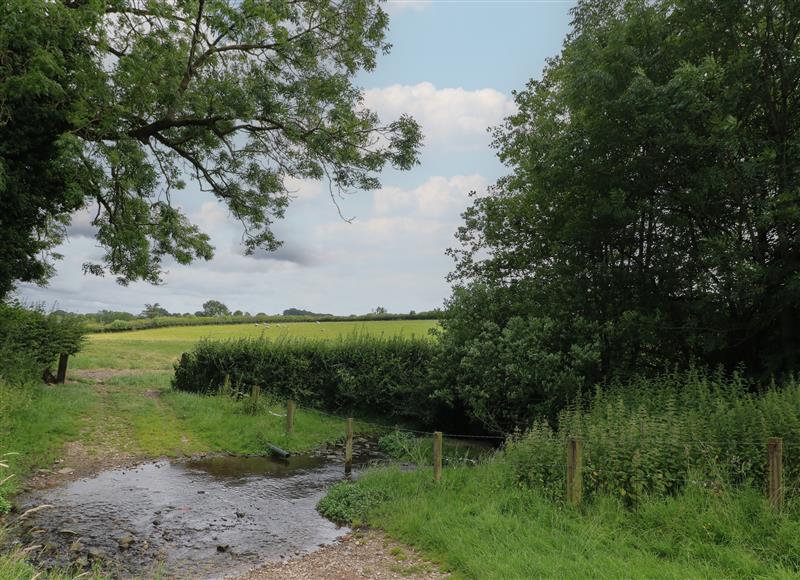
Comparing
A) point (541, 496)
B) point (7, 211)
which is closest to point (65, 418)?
point (7, 211)

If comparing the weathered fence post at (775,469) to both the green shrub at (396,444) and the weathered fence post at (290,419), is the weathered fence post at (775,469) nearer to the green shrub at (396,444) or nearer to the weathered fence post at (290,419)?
the green shrub at (396,444)

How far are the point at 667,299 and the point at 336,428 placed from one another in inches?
466

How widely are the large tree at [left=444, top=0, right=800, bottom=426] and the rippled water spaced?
7.22 metres

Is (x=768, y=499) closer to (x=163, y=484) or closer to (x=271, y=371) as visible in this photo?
(x=163, y=484)

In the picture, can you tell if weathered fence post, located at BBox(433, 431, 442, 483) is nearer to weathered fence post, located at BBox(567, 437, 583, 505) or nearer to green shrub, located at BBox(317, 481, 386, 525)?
green shrub, located at BBox(317, 481, 386, 525)

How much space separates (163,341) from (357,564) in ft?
122

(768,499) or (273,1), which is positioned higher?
(273,1)

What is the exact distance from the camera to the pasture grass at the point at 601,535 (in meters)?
5.57

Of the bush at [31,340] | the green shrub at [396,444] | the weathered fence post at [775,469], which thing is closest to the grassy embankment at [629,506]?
the weathered fence post at [775,469]

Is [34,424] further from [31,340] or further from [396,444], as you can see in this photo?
[396,444]

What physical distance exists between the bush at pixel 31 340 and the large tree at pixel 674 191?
1382cm

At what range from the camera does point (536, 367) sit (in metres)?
12.9

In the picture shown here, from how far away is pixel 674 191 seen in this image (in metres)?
12.6

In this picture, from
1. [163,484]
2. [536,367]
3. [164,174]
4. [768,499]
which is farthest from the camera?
[164,174]
